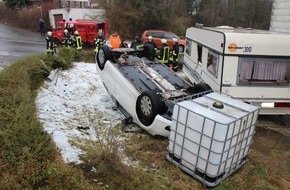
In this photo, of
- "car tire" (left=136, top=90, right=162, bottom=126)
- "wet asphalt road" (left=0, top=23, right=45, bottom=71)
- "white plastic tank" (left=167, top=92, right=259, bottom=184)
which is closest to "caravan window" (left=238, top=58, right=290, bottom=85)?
"white plastic tank" (left=167, top=92, right=259, bottom=184)

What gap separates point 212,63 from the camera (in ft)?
23.5

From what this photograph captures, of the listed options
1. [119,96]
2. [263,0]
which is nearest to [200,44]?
[119,96]

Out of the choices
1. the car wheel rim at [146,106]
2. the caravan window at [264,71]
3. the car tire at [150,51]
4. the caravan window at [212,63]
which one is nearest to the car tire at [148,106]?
the car wheel rim at [146,106]

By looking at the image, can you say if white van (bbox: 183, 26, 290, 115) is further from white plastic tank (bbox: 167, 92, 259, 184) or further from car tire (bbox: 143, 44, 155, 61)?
car tire (bbox: 143, 44, 155, 61)

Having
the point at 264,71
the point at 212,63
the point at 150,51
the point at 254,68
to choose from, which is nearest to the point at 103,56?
the point at 150,51

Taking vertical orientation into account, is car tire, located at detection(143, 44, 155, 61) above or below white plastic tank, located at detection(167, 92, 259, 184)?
above

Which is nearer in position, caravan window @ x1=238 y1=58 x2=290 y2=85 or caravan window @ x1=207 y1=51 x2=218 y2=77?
caravan window @ x1=238 y1=58 x2=290 y2=85

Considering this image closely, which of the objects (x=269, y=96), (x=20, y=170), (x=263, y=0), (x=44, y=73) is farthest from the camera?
(x=263, y=0)

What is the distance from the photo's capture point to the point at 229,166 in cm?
454

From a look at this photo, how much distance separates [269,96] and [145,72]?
276cm

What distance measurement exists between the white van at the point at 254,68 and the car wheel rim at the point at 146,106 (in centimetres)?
123

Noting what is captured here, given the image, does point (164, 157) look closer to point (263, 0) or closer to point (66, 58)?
point (66, 58)

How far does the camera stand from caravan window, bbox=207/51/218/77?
6.74 metres

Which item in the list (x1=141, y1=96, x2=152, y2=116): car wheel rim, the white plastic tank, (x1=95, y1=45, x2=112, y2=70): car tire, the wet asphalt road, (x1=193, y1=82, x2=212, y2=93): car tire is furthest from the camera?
the wet asphalt road
